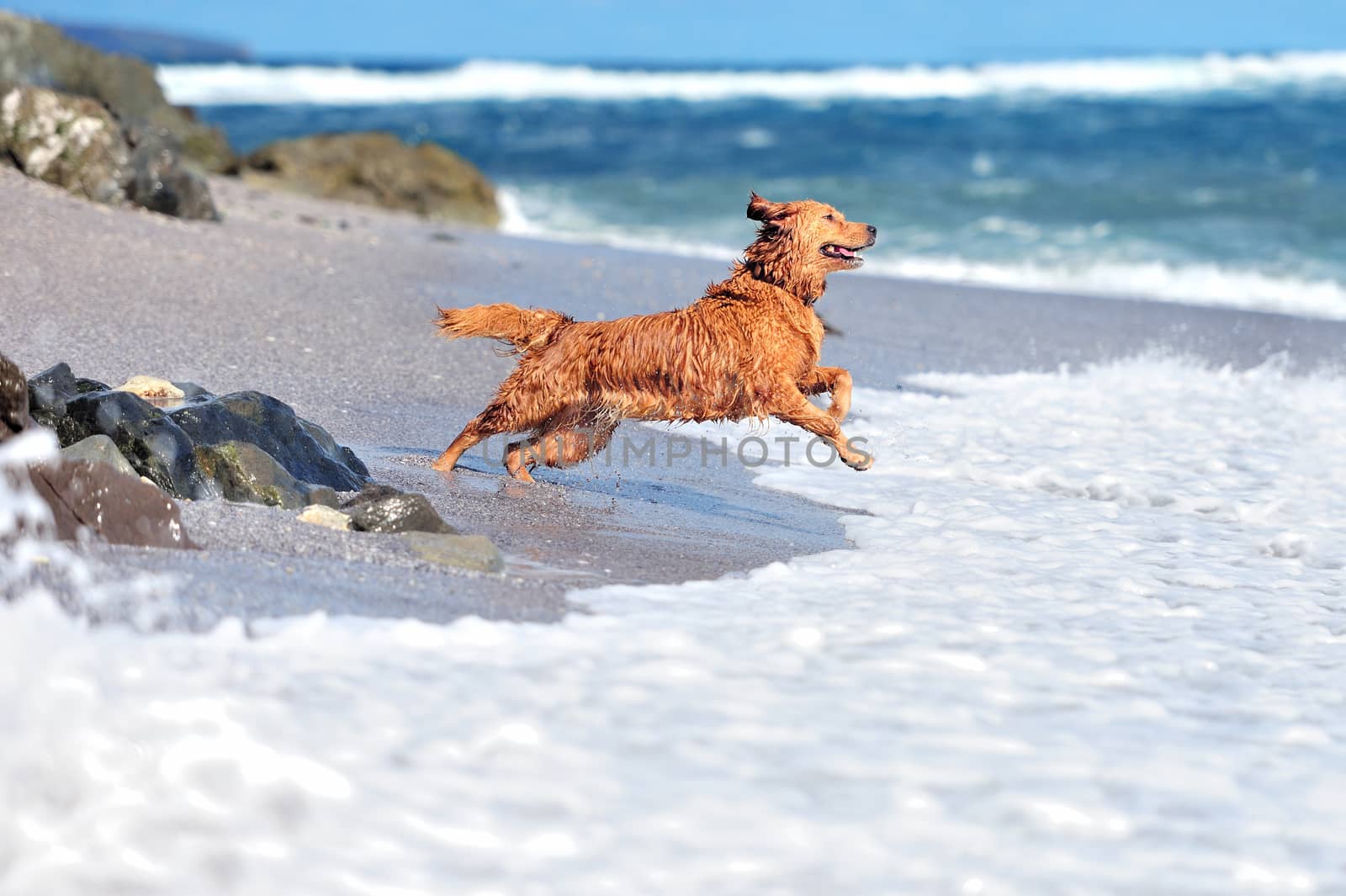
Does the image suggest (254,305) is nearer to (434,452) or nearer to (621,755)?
(434,452)

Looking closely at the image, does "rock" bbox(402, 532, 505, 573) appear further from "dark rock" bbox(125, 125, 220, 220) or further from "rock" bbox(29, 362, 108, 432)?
"dark rock" bbox(125, 125, 220, 220)

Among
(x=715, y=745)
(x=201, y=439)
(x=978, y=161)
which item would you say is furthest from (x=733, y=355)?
(x=978, y=161)

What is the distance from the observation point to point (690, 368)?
5.89 meters

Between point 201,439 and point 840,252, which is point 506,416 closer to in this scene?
point 201,439

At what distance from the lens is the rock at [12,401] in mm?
4547

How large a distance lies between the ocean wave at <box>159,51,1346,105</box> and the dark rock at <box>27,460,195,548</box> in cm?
4642

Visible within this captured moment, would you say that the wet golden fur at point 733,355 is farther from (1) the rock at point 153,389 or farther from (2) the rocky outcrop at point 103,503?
(2) the rocky outcrop at point 103,503

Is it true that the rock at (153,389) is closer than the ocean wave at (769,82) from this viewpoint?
Yes

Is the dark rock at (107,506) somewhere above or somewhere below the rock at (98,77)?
below

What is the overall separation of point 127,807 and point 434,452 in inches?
151

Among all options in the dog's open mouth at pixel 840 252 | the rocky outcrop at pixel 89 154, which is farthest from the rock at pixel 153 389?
the rocky outcrop at pixel 89 154

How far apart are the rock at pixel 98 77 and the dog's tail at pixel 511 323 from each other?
9.65m

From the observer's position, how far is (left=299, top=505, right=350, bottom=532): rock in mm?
4945

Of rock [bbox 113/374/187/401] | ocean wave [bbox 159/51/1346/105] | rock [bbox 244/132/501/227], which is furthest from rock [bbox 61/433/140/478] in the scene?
ocean wave [bbox 159/51/1346/105]
